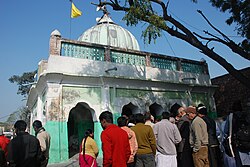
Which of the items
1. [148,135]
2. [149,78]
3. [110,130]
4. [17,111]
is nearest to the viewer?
[110,130]

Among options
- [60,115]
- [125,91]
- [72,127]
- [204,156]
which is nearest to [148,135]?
[204,156]

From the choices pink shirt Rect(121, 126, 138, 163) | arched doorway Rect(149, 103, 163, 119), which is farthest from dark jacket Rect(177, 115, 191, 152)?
arched doorway Rect(149, 103, 163, 119)

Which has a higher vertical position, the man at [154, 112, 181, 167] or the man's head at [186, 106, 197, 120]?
the man's head at [186, 106, 197, 120]

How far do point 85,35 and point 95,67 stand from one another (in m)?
5.21

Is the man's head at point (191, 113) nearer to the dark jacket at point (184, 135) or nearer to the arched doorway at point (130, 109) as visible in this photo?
the dark jacket at point (184, 135)

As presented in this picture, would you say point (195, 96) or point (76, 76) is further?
point (195, 96)

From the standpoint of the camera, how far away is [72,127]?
11.7m

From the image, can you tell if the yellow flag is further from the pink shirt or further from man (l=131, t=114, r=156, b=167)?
the pink shirt

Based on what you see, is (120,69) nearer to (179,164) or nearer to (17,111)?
(179,164)

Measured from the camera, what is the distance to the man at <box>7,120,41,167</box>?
12.3 feet

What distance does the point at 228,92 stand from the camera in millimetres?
14281

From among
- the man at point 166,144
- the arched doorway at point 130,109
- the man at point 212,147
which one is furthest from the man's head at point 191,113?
the arched doorway at point 130,109

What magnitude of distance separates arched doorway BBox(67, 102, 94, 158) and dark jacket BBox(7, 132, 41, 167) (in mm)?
7435

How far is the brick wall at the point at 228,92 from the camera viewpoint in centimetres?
1333
